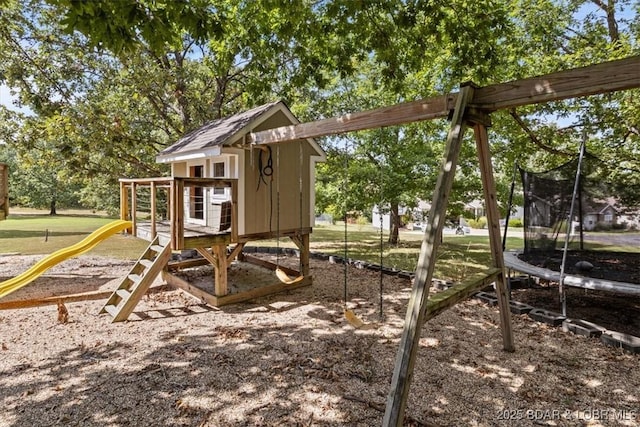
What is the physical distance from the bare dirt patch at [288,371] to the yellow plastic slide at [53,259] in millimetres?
580

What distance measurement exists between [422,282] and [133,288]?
5189mm

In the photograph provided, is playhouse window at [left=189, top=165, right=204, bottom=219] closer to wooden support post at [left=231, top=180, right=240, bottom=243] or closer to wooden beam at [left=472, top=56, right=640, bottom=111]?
wooden support post at [left=231, top=180, right=240, bottom=243]

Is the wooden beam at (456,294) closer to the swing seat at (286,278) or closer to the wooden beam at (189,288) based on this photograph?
the swing seat at (286,278)

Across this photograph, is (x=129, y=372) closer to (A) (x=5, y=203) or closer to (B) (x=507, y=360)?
(A) (x=5, y=203)

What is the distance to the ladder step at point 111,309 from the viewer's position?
5.68 metres

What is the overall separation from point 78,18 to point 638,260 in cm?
877

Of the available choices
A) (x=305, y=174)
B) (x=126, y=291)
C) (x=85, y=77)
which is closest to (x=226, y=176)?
(x=305, y=174)

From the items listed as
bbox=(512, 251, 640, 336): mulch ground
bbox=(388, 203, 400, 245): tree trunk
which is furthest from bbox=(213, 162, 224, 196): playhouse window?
bbox=(388, 203, 400, 245): tree trunk

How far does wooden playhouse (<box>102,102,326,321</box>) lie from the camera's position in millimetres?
5957

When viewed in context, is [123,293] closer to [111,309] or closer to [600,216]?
[111,309]

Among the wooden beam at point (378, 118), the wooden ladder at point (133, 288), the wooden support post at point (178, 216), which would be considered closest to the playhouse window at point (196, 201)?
the wooden ladder at point (133, 288)

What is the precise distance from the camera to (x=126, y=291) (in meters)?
6.09

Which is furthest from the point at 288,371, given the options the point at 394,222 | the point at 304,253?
the point at 394,222

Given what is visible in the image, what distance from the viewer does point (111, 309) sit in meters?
5.90
